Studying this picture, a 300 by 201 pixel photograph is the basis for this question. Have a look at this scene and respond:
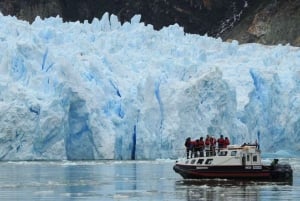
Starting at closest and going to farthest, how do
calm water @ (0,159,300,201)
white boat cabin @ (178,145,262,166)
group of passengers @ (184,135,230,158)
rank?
calm water @ (0,159,300,201) < white boat cabin @ (178,145,262,166) < group of passengers @ (184,135,230,158)

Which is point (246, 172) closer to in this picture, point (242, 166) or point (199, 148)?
point (242, 166)

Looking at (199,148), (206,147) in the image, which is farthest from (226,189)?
(199,148)

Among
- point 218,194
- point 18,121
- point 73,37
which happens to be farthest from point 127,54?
point 218,194

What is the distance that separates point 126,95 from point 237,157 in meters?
14.5

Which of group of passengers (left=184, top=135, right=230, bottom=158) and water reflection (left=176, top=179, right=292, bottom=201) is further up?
group of passengers (left=184, top=135, right=230, bottom=158)

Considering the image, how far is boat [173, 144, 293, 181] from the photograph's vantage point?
3131 cm

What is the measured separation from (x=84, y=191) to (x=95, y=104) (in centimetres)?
1652

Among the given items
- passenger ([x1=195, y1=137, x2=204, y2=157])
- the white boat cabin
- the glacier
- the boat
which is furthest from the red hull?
the glacier

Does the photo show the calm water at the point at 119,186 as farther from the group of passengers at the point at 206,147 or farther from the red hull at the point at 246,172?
the group of passengers at the point at 206,147

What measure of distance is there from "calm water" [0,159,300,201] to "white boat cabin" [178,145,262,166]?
0.75m

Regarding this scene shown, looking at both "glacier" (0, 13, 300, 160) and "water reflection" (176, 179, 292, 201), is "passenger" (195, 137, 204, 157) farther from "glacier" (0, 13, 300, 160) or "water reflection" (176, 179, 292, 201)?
"glacier" (0, 13, 300, 160)

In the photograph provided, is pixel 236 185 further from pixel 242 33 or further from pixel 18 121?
pixel 242 33

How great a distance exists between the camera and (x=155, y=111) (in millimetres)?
45062

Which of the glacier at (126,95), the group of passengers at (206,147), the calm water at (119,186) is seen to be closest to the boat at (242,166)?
the group of passengers at (206,147)
